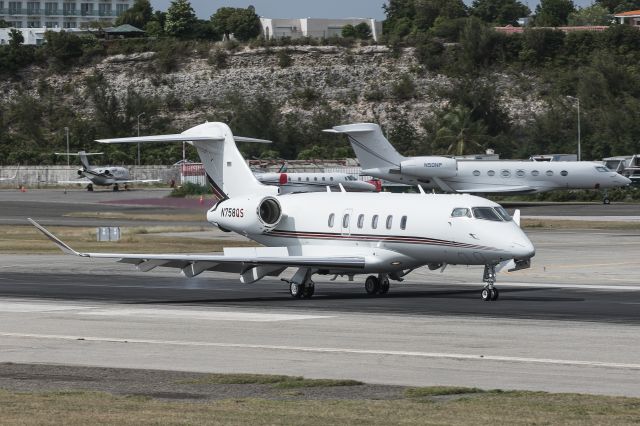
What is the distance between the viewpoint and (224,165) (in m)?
37.7

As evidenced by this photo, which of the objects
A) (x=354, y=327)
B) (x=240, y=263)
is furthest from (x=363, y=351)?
(x=240, y=263)

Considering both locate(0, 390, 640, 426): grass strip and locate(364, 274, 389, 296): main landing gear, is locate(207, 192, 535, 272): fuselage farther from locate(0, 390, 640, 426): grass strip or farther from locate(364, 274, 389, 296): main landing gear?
locate(0, 390, 640, 426): grass strip

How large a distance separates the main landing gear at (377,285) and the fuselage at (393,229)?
4.43 ft

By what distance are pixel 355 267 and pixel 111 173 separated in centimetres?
Answer: 8984

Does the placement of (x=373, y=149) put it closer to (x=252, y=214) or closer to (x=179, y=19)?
(x=252, y=214)

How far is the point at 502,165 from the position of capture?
277ft

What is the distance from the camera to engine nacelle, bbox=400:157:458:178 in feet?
269

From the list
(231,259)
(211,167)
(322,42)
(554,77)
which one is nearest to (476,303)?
(231,259)

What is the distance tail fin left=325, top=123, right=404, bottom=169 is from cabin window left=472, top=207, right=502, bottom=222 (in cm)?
4756

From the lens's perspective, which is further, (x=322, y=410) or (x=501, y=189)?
(x=501, y=189)

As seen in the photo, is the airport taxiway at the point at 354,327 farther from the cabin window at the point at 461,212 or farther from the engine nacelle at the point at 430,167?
the engine nacelle at the point at 430,167

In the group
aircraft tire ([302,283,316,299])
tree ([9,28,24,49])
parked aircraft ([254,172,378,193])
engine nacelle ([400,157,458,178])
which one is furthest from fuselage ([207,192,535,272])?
tree ([9,28,24,49])

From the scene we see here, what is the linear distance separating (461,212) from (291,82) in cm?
13049

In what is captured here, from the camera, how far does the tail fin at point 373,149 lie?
79875mm
